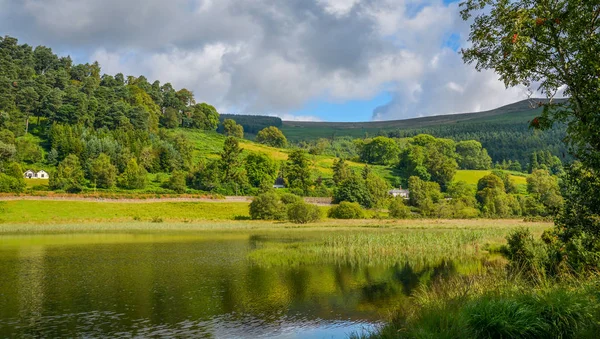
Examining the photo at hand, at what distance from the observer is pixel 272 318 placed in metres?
17.9

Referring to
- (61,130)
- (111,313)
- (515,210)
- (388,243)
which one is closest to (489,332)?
(111,313)

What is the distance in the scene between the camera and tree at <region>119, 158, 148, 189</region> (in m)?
106

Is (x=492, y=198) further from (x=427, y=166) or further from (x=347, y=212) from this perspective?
(x=347, y=212)

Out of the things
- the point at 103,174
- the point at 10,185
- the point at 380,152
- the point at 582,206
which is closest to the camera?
the point at 582,206

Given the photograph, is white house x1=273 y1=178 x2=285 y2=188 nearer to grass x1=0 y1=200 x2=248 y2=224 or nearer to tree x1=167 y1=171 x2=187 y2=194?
tree x1=167 y1=171 x2=187 y2=194

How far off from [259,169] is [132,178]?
3341 centimetres

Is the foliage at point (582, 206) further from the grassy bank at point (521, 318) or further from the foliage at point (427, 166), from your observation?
the foliage at point (427, 166)

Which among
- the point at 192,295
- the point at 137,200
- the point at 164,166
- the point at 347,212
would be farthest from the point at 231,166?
the point at 192,295

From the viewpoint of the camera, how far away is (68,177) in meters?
102

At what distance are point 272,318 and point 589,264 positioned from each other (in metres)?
11.3

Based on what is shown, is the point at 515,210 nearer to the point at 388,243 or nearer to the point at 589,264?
the point at 388,243

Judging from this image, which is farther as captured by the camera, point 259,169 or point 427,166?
point 427,166

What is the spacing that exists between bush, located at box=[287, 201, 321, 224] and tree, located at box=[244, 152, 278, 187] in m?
45.1

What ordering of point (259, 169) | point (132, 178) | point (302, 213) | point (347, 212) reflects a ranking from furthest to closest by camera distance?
point (259, 169)
point (132, 178)
point (347, 212)
point (302, 213)
